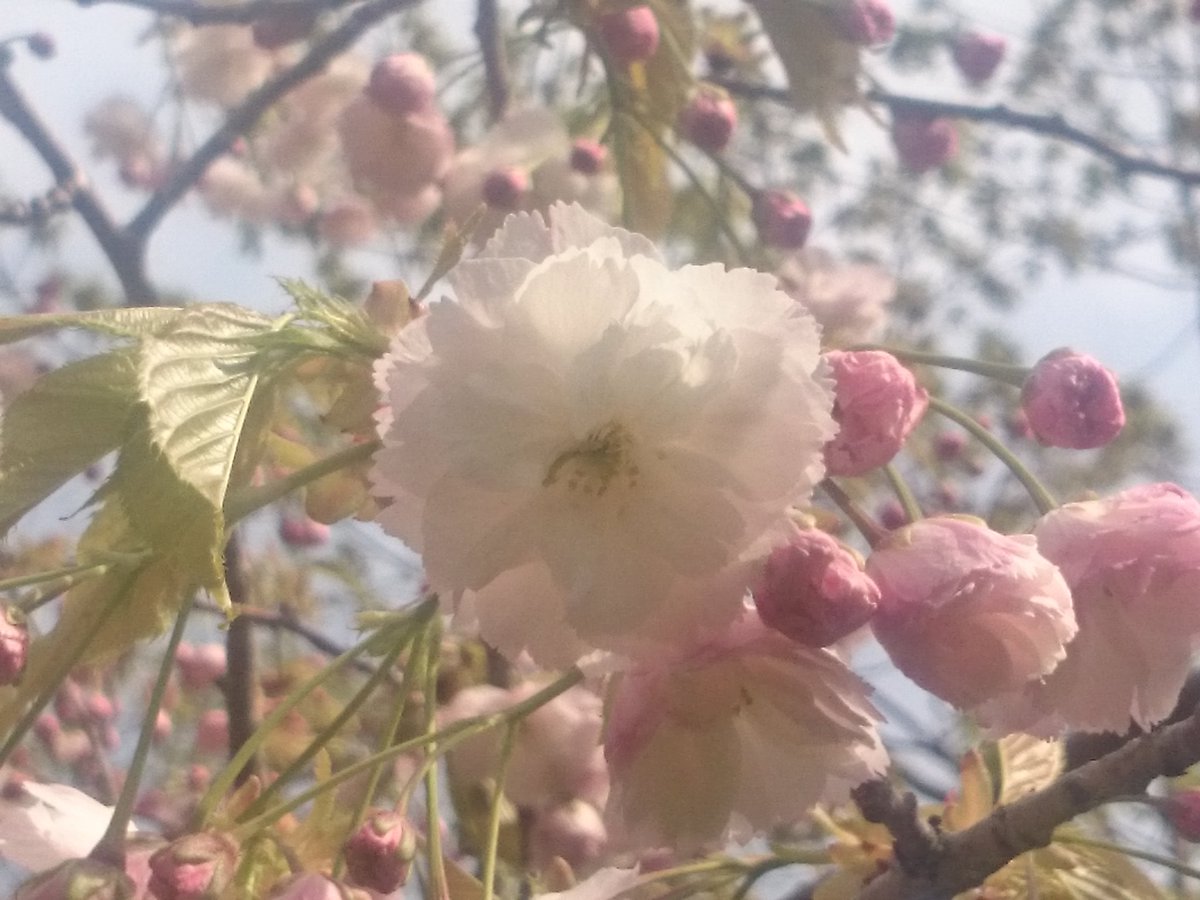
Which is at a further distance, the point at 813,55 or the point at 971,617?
the point at 813,55

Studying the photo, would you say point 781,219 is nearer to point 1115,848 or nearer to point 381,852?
point 1115,848

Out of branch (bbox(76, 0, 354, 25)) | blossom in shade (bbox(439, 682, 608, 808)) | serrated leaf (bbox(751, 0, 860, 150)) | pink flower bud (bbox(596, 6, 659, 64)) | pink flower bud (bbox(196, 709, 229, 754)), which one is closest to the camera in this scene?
blossom in shade (bbox(439, 682, 608, 808))

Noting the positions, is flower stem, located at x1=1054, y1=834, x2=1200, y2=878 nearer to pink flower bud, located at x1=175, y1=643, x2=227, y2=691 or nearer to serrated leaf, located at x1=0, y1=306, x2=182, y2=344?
serrated leaf, located at x1=0, y1=306, x2=182, y2=344

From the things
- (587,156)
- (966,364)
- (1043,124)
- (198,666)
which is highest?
(966,364)

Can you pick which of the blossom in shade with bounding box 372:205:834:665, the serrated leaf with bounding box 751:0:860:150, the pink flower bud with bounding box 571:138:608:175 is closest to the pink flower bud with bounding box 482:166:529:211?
the pink flower bud with bounding box 571:138:608:175

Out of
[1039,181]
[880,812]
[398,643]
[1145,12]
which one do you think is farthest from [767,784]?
[1145,12]

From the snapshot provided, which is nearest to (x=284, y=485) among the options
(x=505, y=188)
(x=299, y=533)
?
(x=505, y=188)

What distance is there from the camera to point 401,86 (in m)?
1.31

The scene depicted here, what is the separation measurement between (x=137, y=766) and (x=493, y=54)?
113cm

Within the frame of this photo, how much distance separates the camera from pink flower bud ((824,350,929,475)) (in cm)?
47

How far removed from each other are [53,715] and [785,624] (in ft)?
6.87

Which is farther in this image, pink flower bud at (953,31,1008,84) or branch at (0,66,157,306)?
pink flower bud at (953,31,1008,84)

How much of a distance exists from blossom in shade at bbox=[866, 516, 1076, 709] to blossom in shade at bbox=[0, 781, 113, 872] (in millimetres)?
379

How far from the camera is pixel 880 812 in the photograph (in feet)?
1.86
